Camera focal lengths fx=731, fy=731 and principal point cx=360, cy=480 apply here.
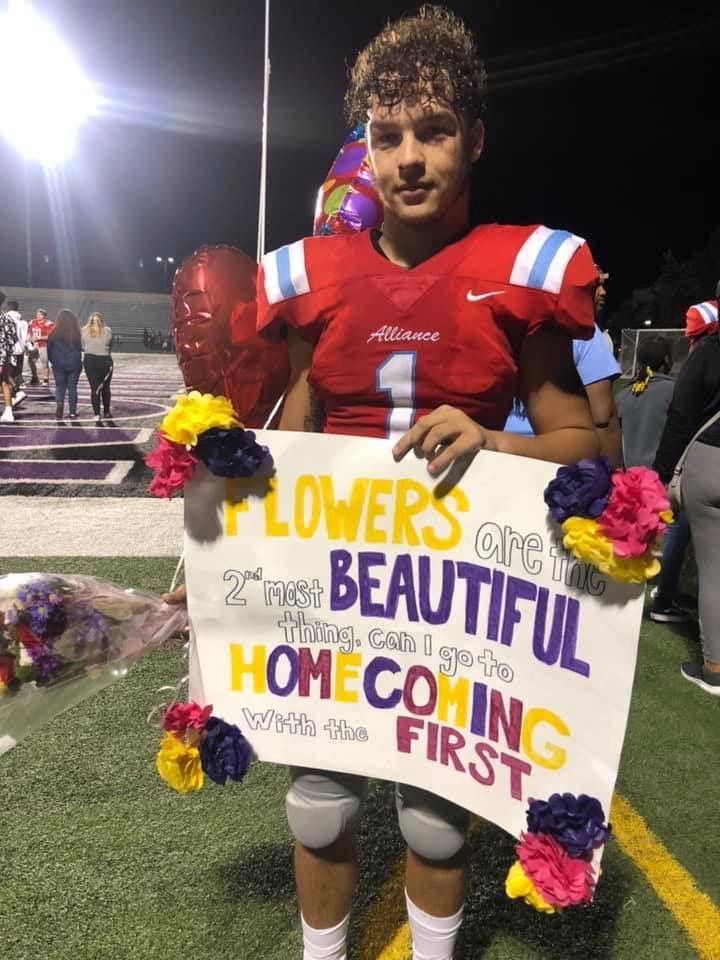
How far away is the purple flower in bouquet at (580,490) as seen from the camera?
118 centimetres

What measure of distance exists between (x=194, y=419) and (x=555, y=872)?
0.99 m

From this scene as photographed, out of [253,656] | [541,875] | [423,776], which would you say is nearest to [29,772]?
[253,656]

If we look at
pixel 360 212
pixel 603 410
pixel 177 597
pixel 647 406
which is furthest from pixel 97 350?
pixel 177 597

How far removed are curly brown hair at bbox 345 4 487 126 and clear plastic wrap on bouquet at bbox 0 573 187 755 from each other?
1.08 metres

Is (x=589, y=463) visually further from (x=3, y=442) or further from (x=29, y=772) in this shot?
(x=3, y=442)

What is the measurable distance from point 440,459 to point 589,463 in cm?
24

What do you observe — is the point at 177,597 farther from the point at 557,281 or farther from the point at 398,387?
the point at 557,281

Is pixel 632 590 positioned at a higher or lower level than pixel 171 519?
higher

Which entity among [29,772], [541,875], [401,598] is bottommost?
[29,772]

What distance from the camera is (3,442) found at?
8.55 m

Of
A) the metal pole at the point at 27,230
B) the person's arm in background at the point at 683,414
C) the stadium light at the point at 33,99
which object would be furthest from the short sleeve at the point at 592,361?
the metal pole at the point at 27,230

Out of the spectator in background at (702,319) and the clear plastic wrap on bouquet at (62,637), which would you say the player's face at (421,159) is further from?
the spectator in background at (702,319)

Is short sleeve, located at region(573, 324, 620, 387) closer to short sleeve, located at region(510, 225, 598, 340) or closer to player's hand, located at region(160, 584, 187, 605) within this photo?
short sleeve, located at region(510, 225, 598, 340)

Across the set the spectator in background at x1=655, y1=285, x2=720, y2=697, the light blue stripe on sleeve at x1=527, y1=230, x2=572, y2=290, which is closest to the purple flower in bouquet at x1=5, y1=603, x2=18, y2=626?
the light blue stripe on sleeve at x1=527, y1=230, x2=572, y2=290
